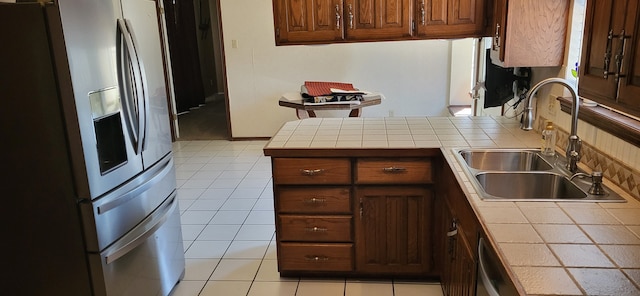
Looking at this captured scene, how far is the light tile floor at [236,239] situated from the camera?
248 cm

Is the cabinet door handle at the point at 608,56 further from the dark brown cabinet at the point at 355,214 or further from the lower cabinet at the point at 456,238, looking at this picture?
the dark brown cabinet at the point at 355,214

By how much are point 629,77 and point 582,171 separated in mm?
696

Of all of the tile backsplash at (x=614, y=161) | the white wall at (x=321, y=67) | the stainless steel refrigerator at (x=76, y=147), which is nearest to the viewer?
the tile backsplash at (x=614, y=161)

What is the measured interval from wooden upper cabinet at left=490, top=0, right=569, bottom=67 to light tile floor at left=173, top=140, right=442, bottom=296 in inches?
47.7

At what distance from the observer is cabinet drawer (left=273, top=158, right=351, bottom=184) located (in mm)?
2307

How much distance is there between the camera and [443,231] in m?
2.22

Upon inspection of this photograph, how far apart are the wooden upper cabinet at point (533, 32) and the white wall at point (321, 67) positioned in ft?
10.8

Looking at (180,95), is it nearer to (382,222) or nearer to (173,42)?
(173,42)

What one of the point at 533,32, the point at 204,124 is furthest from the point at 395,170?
the point at 204,124

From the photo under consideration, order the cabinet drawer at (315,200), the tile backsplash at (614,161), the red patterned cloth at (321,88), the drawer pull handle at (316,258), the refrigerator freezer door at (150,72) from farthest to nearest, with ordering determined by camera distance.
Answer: the red patterned cloth at (321,88) < the drawer pull handle at (316,258) < the cabinet drawer at (315,200) < the refrigerator freezer door at (150,72) < the tile backsplash at (614,161)

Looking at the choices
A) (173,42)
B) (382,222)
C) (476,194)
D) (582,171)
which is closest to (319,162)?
(382,222)

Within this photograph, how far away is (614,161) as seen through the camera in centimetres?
168

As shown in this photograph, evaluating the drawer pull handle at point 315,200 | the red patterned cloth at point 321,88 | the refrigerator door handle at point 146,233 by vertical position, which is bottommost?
the refrigerator door handle at point 146,233

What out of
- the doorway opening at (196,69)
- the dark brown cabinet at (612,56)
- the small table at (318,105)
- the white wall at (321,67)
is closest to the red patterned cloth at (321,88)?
the small table at (318,105)
